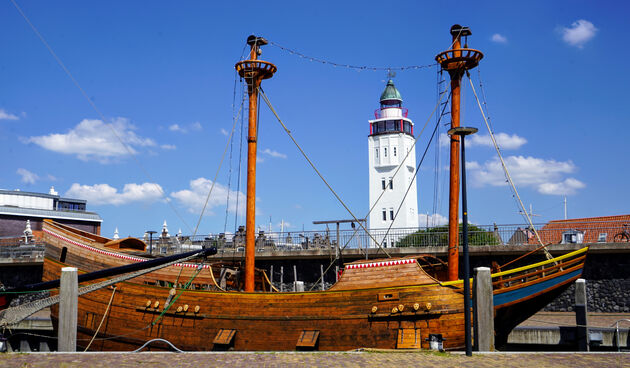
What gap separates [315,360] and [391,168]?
49.5 meters

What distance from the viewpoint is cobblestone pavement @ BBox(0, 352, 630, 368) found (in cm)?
1027

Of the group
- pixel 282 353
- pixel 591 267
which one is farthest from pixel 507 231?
pixel 282 353

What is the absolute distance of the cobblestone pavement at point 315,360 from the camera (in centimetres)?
1027

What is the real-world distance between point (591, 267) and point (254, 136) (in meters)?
14.1

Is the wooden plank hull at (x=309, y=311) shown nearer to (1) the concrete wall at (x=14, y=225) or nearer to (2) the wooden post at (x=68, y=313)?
(2) the wooden post at (x=68, y=313)

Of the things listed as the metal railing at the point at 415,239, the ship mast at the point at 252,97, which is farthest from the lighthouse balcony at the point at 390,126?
the ship mast at the point at 252,97

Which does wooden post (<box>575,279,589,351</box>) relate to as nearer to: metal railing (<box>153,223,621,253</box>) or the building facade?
metal railing (<box>153,223,621,253</box>)

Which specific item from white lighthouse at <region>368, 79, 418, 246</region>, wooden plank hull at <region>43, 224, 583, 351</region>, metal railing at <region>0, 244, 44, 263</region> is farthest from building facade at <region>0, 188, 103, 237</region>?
wooden plank hull at <region>43, 224, 583, 351</region>

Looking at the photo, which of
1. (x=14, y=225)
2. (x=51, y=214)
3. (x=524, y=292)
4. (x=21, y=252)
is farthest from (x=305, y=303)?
(x=51, y=214)

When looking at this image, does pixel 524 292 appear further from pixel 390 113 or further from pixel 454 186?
pixel 390 113

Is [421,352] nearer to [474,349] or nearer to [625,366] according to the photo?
[474,349]

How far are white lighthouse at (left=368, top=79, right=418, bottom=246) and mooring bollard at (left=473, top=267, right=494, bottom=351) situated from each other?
45.2 metres

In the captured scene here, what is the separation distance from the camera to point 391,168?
2329 inches

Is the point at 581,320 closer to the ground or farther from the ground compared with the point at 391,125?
closer to the ground
